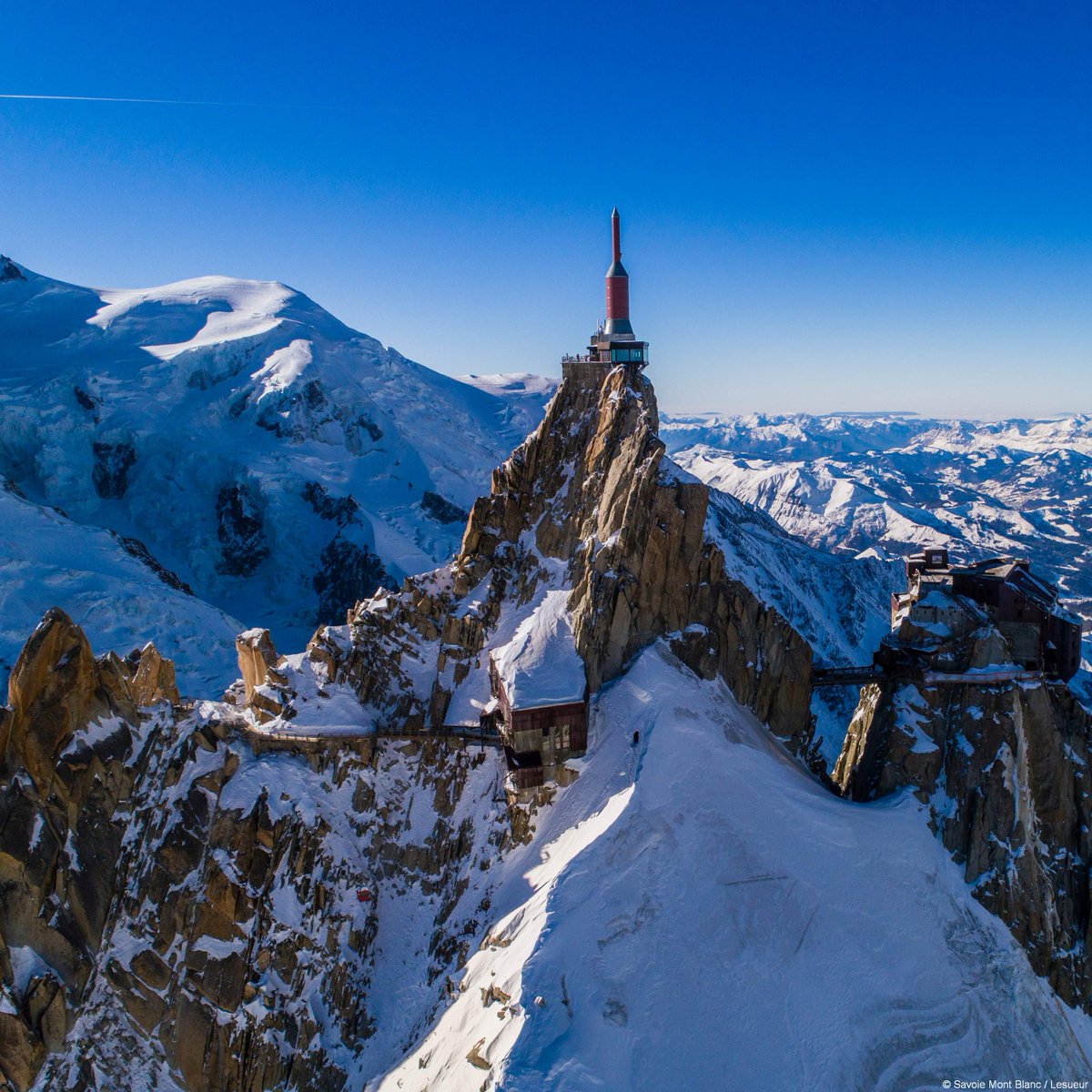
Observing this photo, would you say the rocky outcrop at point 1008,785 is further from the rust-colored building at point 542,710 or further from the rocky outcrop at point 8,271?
the rocky outcrop at point 8,271

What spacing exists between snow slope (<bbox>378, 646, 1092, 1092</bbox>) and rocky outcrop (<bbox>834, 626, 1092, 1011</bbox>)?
70.9 inches

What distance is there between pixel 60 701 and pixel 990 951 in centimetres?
5689

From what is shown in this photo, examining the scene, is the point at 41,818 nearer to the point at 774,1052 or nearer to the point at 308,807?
the point at 308,807

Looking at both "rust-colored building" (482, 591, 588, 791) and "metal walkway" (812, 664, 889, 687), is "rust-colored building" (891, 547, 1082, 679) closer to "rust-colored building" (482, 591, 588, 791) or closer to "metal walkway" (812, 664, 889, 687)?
"metal walkway" (812, 664, 889, 687)

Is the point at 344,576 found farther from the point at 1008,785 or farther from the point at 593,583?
the point at 1008,785

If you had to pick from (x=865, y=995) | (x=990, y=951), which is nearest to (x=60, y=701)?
(x=865, y=995)

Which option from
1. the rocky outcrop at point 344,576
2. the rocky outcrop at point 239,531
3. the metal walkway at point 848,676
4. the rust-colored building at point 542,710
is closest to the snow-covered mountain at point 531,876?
the rust-colored building at point 542,710

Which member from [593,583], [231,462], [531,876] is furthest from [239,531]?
[531,876]

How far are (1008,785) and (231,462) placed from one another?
145455 millimetres

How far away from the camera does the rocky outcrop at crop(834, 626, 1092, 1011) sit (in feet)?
143

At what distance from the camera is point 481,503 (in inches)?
2511

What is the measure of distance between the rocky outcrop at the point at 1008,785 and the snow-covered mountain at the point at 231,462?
100 meters

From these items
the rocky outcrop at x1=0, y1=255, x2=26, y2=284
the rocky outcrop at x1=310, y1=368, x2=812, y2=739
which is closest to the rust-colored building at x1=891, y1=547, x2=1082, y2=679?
the rocky outcrop at x1=310, y1=368, x2=812, y2=739

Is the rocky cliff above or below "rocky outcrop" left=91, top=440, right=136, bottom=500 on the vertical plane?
below
